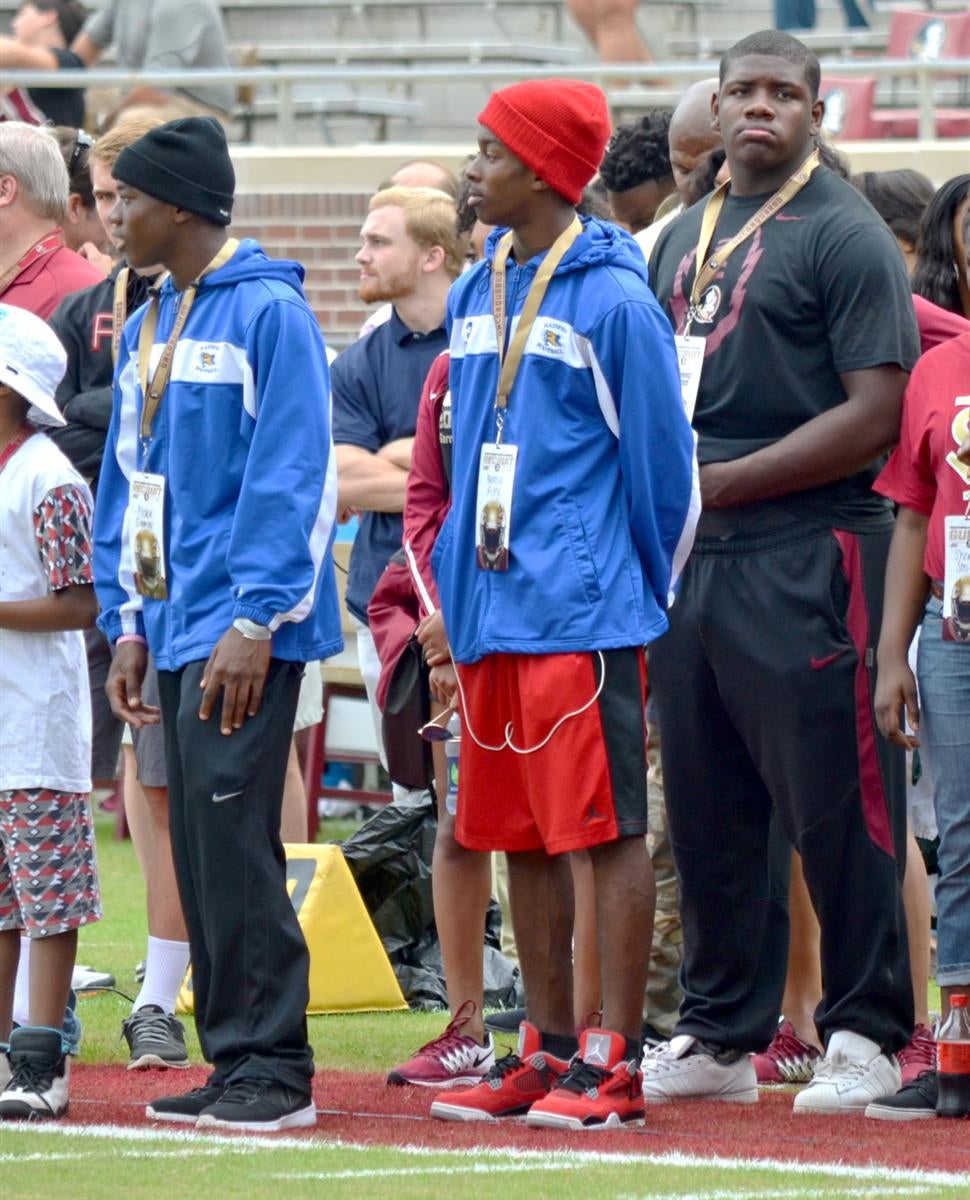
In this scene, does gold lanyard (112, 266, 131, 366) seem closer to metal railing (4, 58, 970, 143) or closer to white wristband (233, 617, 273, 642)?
white wristband (233, 617, 273, 642)

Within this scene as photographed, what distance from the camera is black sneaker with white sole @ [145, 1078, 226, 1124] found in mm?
5324

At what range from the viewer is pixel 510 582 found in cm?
529

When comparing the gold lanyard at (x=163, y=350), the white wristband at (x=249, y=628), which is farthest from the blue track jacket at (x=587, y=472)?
the gold lanyard at (x=163, y=350)

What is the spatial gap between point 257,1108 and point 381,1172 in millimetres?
528

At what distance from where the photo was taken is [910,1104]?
5469mm

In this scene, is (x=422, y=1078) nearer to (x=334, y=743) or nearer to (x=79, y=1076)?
(x=79, y=1076)

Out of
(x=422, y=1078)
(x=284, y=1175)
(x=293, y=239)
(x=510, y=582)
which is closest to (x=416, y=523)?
(x=510, y=582)

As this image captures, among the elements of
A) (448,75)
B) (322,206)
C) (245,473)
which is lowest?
(245,473)

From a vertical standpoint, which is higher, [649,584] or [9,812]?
[649,584]

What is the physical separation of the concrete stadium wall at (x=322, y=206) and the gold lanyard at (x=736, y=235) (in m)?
8.23

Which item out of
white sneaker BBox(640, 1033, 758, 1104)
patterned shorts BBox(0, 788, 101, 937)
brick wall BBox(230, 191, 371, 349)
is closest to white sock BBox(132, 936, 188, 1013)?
patterned shorts BBox(0, 788, 101, 937)

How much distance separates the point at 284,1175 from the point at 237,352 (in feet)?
5.67

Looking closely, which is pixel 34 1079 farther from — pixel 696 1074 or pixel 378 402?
pixel 378 402

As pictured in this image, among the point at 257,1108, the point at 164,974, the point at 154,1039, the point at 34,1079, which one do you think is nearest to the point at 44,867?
the point at 34,1079
